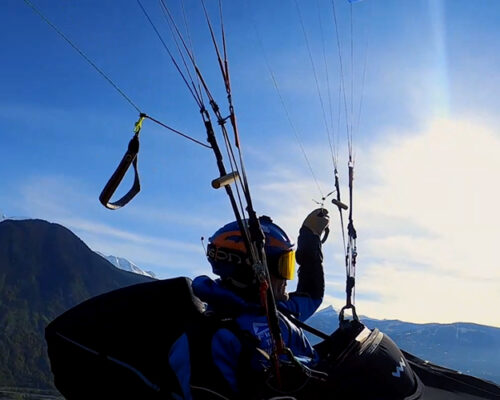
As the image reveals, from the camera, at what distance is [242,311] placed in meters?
4.68

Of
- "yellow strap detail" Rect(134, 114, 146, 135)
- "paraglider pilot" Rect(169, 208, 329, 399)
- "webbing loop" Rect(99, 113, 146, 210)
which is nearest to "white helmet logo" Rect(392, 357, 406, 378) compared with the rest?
"paraglider pilot" Rect(169, 208, 329, 399)

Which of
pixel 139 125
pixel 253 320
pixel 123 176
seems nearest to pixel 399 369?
pixel 253 320

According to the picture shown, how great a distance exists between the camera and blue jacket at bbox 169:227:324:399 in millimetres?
3783

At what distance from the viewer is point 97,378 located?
159 inches

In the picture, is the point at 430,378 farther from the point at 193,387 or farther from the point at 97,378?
the point at 97,378

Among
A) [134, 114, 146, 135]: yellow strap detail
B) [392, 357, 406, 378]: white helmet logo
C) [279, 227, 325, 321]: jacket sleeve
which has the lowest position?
[392, 357, 406, 378]: white helmet logo

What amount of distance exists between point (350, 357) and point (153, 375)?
1.47m

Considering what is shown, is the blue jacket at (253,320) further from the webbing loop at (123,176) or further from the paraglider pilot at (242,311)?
the webbing loop at (123,176)

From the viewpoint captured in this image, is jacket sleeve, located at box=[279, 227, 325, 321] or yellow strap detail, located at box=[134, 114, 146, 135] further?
jacket sleeve, located at box=[279, 227, 325, 321]

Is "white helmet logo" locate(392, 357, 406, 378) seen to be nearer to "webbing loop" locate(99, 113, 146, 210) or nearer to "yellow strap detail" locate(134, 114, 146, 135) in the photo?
"webbing loop" locate(99, 113, 146, 210)

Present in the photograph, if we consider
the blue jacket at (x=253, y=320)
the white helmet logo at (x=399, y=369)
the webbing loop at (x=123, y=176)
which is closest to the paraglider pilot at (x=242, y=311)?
the blue jacket at (x=253, y=320)

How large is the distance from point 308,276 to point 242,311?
182 centimetres

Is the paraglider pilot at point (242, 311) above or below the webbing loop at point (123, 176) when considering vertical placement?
below

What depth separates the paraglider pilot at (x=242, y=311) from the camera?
369 cm
